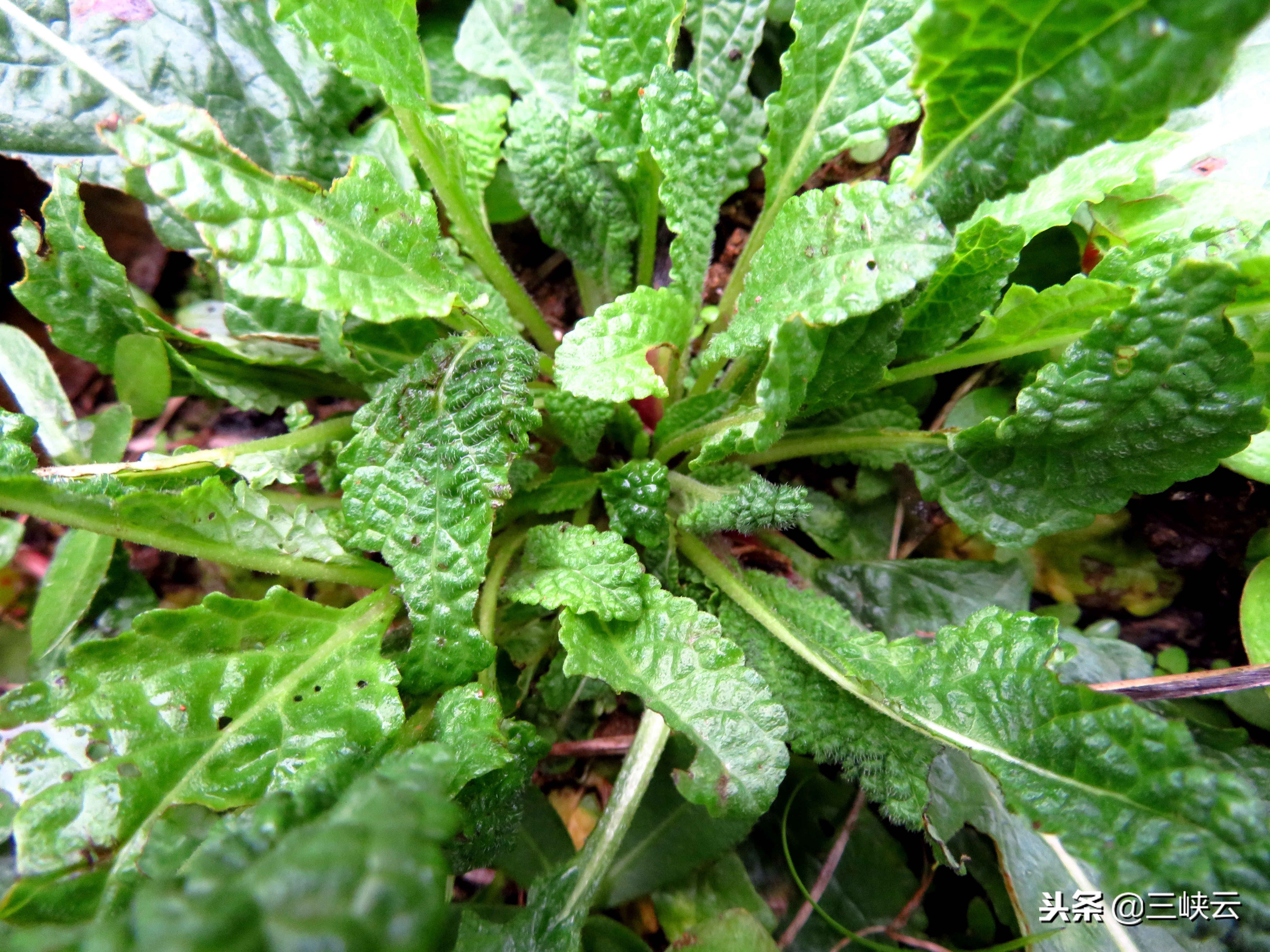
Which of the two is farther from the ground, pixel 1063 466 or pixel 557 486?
pixel 557 486

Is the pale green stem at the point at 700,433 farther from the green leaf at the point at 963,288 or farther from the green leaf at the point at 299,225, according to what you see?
the green leaf at the point at 299,225

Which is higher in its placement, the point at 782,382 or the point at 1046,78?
the point at 1046,78

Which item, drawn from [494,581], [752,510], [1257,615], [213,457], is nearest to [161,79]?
[213,457]

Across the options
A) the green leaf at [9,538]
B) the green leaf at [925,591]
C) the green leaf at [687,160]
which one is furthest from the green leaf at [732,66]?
the green leaf at [9,538]

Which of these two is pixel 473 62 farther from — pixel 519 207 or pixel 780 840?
pixel 780 840

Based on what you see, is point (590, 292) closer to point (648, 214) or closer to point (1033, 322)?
point (648, 214)

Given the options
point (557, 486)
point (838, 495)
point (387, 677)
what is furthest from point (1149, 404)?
point (387, 677)

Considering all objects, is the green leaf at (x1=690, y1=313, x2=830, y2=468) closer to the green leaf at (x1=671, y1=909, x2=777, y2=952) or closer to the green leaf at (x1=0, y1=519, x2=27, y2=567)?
the green leaf at (x1=671, y1=909, x2=777, y2=952)
